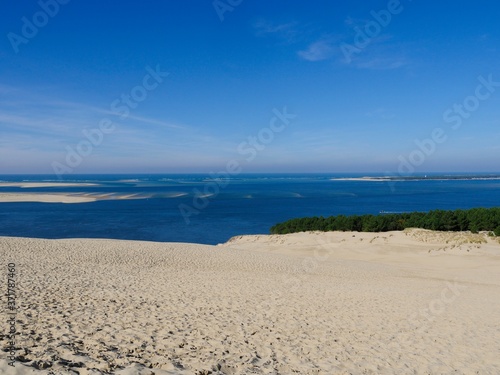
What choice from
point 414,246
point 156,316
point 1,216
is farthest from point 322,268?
point 1,216

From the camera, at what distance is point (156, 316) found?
1027 centimetres

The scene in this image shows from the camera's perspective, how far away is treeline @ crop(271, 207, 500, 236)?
32594 millimetres

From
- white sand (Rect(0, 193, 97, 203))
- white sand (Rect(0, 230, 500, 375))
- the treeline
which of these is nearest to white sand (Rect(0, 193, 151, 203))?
white sand (Rect(0, 193, 97, 203))

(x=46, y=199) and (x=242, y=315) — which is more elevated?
(x=242, y=315)

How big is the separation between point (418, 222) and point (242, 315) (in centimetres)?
2870

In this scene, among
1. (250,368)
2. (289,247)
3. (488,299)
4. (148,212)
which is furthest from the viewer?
(148,212)

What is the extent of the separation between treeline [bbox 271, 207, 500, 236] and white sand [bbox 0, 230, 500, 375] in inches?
381

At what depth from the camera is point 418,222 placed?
34.7m

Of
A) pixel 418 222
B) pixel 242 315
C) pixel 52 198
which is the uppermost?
pixel 242 315

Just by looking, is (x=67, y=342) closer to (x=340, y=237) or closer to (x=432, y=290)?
(x=432, y=290)

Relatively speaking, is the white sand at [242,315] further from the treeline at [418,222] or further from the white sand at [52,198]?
the white sand at [52,198]

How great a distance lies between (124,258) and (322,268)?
39.8 ft

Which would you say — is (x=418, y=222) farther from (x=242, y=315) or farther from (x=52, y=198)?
(x=52, y=198)

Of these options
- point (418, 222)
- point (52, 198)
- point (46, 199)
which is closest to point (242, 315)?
point (418, 222)
